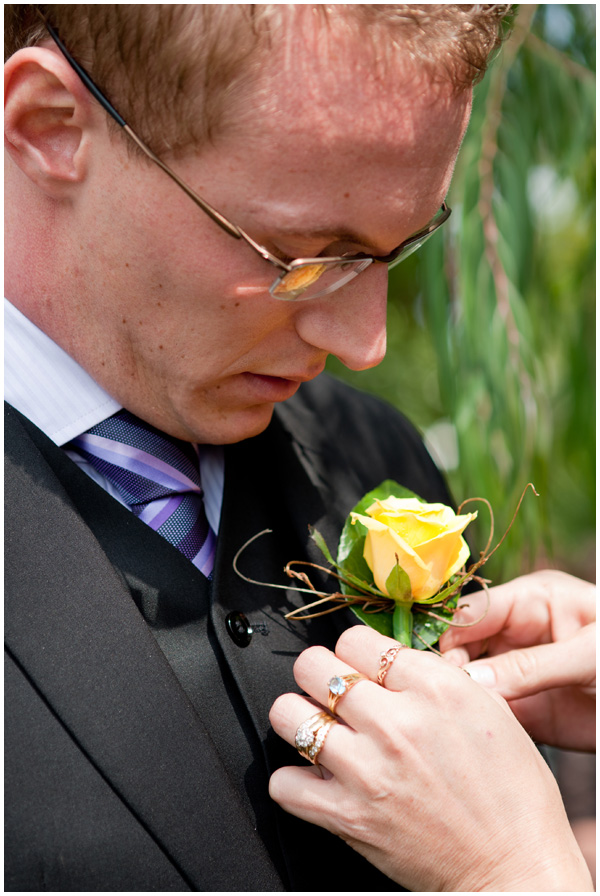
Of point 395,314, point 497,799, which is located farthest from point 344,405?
point 395,314

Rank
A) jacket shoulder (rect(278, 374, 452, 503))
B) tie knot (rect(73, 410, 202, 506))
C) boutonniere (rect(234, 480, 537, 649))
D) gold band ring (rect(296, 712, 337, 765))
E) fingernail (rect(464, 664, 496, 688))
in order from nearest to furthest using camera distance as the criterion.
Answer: gold band ring (rect(296, 712, 337, 765)) < boutonniere (rect(234, 480, 537, 649)) < tie knot (rect(73, 410, 202, 506)) < fingernail (rect(464, 664, 496, 688)) < jacket shoulder (rect(278, 374, 452, 503))

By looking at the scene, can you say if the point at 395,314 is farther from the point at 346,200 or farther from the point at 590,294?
the point at 346,200

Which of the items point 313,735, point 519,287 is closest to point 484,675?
point 313,735

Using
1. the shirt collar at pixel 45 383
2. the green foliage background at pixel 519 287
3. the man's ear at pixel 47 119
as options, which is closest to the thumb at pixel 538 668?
the green foliage background at pixel 519 287

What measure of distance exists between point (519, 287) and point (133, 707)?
6.20 feet

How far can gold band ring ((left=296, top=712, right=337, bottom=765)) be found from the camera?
1236mm

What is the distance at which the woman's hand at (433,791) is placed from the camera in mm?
1199

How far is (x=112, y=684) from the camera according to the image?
1.22 metres

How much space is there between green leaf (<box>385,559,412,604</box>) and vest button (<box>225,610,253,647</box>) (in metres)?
0.28

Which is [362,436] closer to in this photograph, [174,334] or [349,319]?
[349,319]

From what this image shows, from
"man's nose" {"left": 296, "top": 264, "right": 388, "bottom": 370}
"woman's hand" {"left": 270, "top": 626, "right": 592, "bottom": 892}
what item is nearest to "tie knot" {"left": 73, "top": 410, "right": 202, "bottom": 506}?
"man's nose" {"left": 296, "top": 264, "right": 388, "bottom": 370}

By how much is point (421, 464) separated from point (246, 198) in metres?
1.06

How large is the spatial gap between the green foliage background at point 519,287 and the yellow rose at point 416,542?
3.48 ft

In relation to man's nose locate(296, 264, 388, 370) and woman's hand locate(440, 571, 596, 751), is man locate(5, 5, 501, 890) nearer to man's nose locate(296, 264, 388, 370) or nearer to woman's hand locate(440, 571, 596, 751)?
man's nose locate(296, 264, 388, 370)
